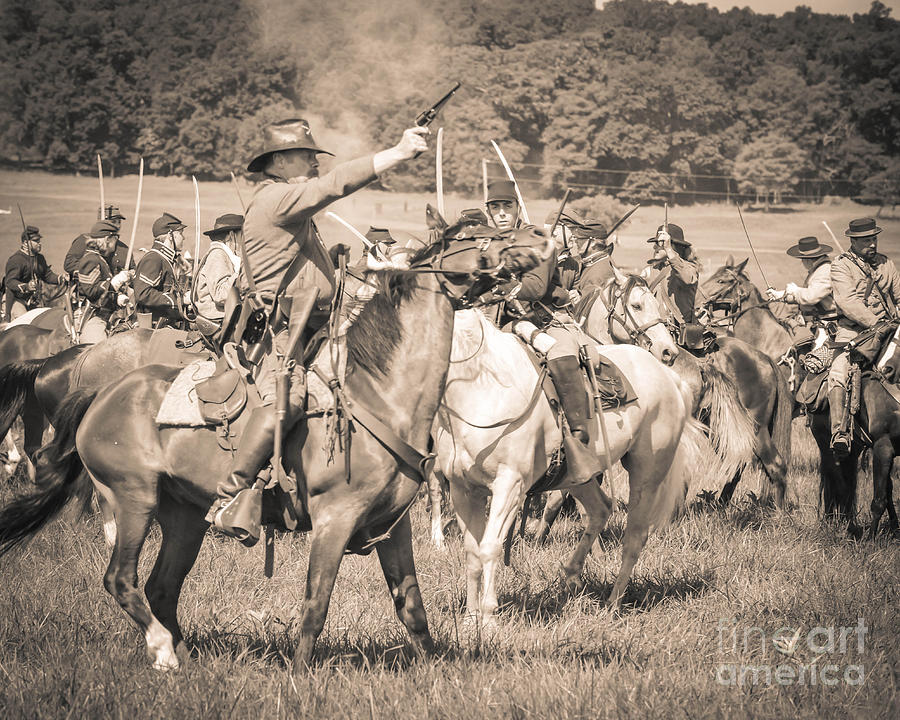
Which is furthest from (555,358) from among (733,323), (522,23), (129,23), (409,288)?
(522,23)

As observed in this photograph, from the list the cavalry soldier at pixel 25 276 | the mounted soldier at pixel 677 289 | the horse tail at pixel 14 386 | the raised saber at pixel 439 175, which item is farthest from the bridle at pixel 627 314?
the cavalry soldier at pixel 25 276

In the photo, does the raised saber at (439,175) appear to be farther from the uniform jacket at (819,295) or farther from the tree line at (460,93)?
the tree line at (460,93)

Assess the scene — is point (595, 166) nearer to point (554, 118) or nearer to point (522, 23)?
point (554, 118)

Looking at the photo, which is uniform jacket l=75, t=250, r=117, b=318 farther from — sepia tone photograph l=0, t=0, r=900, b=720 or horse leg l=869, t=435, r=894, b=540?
horse leg l=869, t=435, r=894, b=540

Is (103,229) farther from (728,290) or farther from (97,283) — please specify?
(728,290)

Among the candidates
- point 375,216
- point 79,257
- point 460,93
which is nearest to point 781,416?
point 79,257

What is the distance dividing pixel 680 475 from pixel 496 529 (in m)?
2.64

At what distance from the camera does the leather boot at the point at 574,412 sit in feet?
25.9

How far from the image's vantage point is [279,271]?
18.9ft

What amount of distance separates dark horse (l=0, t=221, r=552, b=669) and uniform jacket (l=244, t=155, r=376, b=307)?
42 centimetres

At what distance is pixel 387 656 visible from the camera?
6.35 metres

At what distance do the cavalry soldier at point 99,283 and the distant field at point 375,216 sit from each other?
25.4 meters

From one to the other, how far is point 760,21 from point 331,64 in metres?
29.9

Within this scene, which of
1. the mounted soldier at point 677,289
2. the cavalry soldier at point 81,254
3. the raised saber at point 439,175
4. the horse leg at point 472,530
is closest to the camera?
the raised saber at point 439,175
